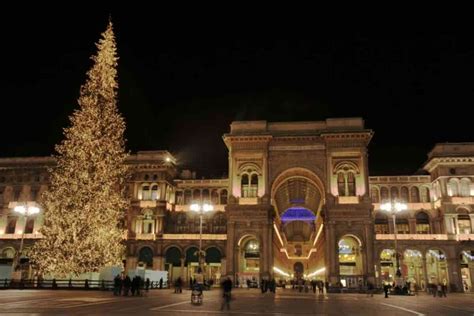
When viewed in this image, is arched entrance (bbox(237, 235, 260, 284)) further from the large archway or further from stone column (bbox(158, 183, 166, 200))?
stone column (bbox(158, 183, 166, 200))

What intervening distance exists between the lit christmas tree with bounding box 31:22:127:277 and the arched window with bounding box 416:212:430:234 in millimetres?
42235

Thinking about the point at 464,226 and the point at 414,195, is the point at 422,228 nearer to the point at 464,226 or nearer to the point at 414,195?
the point at 414,195

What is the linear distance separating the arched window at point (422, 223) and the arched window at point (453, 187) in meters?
5.20

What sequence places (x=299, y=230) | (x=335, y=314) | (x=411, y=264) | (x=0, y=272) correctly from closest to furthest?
(x=335, y=314)
(x=0, y=272)
(x=411, y=264)
(x=299, y=230)

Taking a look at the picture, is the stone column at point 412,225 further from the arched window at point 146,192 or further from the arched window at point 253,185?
the arched window at point 146,192

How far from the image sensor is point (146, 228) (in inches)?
2525

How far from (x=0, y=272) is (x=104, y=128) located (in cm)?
1726

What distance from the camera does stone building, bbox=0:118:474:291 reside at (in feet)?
176

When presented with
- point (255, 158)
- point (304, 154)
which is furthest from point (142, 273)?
point (304, 154)

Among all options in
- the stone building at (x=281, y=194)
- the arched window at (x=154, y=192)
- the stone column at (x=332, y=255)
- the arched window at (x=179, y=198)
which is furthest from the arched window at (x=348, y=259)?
the arched window at (x=154, y=192)

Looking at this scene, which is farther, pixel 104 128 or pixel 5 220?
pixel 5 220

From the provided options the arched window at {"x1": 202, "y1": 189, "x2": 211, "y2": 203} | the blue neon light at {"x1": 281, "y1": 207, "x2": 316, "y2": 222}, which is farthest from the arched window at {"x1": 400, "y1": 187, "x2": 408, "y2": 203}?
the arched window at {"x1": 202, "y1": 189, "x2": 211, "y2": 203}

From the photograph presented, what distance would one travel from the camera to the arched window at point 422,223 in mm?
61531

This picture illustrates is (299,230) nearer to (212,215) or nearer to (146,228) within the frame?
(212,215)
